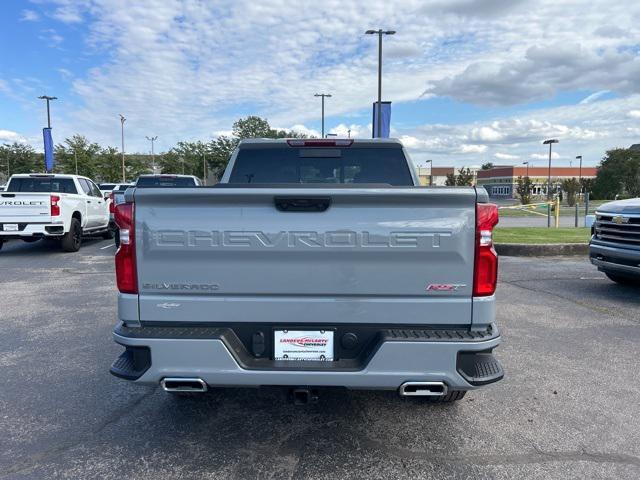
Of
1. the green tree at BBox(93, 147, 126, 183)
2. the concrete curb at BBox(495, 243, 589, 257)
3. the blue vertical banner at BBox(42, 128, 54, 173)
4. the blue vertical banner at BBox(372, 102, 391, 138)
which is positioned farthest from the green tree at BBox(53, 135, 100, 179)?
the concrete curb at BBox(495, 243, 589, 257)

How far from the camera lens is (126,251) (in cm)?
273

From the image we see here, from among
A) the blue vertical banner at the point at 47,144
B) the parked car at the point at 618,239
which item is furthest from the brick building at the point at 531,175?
the parked car at the point at 618,239

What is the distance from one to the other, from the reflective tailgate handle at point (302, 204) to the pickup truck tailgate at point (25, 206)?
425 inches

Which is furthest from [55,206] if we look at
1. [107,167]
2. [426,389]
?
[107,167]

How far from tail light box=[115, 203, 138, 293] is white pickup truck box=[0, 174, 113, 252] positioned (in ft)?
33.8

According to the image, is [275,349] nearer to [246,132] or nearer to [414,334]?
[414,334]

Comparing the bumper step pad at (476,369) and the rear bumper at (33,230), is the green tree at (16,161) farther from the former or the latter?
the bumper step pad at (476,369)

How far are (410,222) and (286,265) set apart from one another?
2.37 feet

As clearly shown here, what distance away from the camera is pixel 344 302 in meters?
2.73

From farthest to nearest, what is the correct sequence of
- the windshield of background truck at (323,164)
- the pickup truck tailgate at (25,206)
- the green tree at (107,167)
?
1. the green tree at (107,167)
2. the pickup truck tailgate at (25,206)
3. the windshield of background truck at (323,164)

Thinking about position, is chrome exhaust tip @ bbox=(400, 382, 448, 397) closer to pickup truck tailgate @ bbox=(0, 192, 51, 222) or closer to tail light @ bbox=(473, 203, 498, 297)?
tail light @ bbox=(473, 203, 498, 297)

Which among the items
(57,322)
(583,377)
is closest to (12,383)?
(57,322)

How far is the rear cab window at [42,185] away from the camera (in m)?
12.3

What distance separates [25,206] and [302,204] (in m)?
11.0
